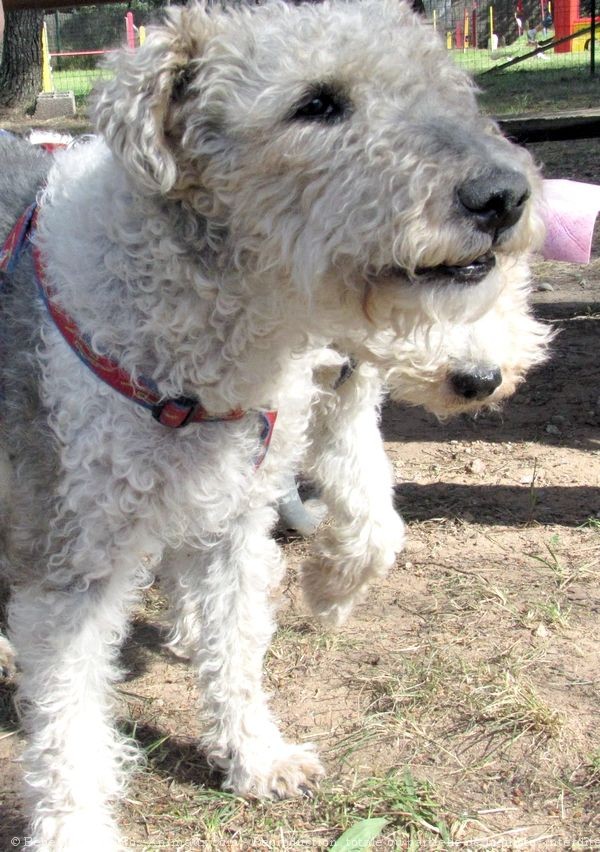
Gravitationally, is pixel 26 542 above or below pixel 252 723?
above

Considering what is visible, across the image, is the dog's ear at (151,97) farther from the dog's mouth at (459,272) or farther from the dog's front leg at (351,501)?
the dog's front leg at (351,501)

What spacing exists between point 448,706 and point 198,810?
80 cm

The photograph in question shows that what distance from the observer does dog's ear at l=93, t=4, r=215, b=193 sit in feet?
6.92

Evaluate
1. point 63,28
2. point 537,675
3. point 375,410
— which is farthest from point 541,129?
point 63,28

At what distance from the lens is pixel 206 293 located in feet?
7.39

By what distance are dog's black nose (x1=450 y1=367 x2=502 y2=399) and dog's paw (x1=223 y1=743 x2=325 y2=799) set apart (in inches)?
44.5

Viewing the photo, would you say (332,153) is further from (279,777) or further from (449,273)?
(279,777)

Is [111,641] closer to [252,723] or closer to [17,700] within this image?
[17,700]

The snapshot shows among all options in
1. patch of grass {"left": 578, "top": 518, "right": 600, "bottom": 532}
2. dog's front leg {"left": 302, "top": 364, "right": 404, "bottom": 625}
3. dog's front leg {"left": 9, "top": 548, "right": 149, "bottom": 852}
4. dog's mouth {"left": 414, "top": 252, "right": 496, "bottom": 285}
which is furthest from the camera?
patch of grass {"left": 578, "top": 518, "right": 600, "bottom": 532}

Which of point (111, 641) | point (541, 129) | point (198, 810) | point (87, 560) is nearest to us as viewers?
point (87, 560)

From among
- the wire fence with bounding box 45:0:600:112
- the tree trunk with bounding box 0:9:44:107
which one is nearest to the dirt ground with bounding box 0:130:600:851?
the wire fence with bounding box 45:0:600:112

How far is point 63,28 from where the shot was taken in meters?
30.4

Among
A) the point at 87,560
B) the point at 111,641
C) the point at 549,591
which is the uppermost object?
the point at 87,560

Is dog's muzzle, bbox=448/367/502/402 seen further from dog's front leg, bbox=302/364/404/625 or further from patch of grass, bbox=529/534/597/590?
patch of grass, bbox=529/534/597/590
